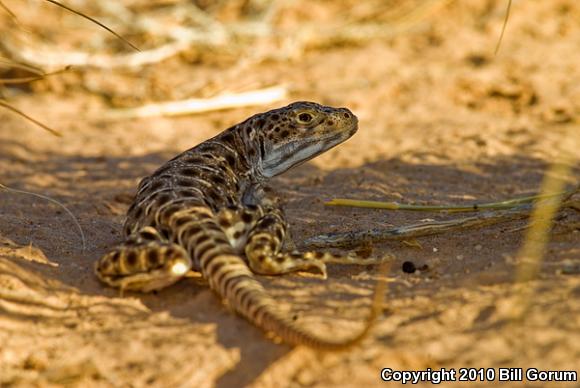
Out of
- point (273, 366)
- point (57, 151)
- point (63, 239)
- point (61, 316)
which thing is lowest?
point (273, 366)

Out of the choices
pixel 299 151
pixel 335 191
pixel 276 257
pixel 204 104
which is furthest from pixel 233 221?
pixel 204 104

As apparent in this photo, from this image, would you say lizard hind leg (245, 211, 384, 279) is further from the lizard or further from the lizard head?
the lizard head

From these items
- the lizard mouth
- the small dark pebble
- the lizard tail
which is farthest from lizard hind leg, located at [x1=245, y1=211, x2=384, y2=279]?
the lizard mouth

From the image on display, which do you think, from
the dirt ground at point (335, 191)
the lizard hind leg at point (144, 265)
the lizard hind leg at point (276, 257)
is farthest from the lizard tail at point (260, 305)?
the lizard hind leg at point (276, 257)

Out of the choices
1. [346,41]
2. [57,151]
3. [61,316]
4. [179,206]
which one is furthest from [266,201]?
[346,41]

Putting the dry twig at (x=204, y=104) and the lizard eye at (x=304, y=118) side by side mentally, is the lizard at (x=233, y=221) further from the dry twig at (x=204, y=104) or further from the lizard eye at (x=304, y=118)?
the dry twig at (x=204, y=104)

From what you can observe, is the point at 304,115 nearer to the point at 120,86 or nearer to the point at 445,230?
the point at 445,230
